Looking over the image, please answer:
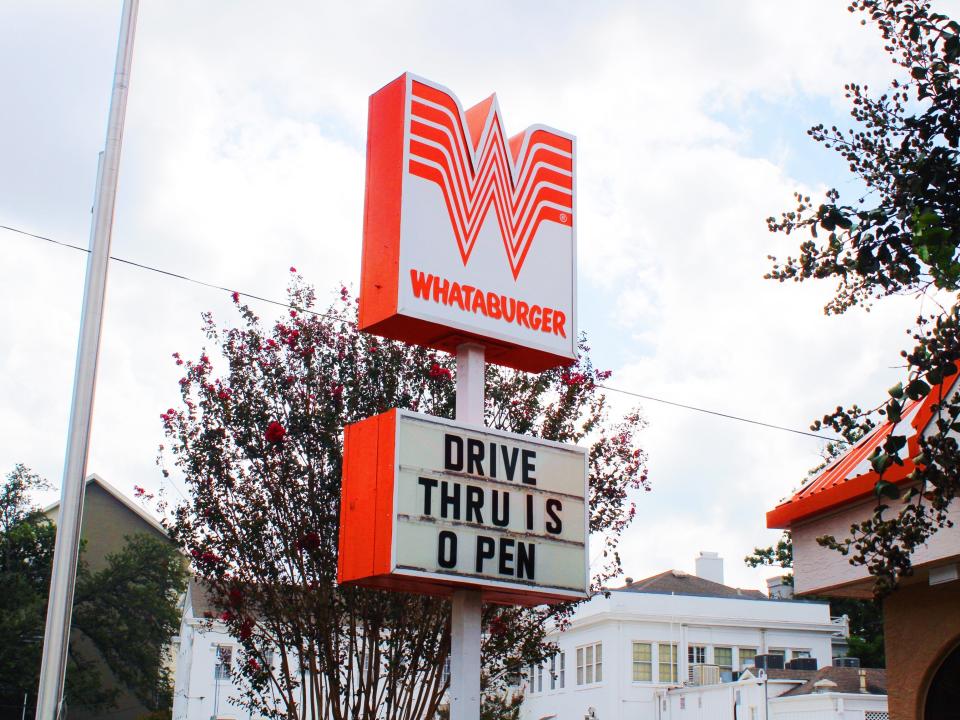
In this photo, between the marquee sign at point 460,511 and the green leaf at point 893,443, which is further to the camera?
the marquee sign at point 460,511

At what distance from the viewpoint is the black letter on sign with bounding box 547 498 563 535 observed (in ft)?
32.4

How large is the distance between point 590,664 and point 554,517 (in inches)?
1468

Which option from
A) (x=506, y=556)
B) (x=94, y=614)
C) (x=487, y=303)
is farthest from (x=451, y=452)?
(x=94, y=614)

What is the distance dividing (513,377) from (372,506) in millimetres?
6365

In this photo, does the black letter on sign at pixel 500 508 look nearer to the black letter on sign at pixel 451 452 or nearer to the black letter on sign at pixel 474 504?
the black letter on sign at pixel 474 504

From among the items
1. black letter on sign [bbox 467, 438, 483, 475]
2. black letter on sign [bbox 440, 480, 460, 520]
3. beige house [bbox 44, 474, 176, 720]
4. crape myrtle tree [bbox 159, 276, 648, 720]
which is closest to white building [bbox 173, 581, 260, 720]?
beige house [bbox 44, 474, 176, 720]

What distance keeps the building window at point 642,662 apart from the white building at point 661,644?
1.5 inches

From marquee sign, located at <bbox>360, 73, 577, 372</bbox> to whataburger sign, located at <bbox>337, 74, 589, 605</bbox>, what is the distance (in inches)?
0.6

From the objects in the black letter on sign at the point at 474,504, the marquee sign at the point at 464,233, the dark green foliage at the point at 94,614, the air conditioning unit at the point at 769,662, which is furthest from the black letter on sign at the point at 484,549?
the dark green foliage at the point at 94,614

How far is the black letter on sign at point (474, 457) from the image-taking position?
374 inches

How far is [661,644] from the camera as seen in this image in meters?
44.3

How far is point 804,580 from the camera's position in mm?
10156

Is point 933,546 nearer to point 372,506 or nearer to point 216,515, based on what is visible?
point 372,506

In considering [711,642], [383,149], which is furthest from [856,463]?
[711,642]
